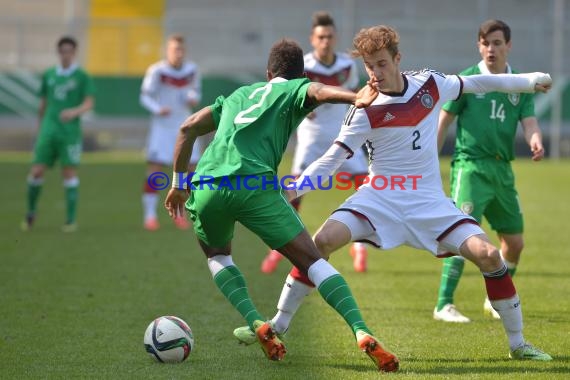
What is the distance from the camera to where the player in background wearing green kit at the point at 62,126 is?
45.2 ft

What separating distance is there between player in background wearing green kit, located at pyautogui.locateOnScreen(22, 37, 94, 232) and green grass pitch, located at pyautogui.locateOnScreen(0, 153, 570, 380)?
1.56ft

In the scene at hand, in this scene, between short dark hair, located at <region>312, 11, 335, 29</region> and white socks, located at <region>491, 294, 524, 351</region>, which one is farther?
short dark hair, located at <region>312, 11, 335, 29</region>

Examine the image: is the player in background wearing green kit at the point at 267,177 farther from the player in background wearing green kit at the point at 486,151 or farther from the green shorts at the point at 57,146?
the green shorts at the point at 57,146

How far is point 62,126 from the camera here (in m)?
13.9

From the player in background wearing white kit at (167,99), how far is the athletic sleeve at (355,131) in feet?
27.0

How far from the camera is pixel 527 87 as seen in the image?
20.9ft

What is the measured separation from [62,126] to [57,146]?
0.28 meters

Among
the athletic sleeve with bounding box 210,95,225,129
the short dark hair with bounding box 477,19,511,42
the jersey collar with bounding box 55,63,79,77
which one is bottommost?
the athletic sleeve with bounding box 210,95,225,129

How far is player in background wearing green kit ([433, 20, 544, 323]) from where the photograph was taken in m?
7.70

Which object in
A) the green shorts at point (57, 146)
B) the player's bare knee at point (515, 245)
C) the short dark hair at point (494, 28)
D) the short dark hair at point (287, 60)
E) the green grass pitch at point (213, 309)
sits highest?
the short dark hair at point (494, 28)

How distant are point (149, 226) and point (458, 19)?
21.7m

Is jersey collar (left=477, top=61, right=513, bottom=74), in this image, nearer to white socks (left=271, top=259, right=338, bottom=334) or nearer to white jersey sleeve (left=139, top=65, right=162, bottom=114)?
white socks (left=271, top=259, right=338, bottom=334)

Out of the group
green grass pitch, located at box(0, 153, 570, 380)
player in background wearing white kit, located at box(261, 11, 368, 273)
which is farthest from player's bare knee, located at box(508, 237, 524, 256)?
player in background wearing white kit, located at box(261, 11, 368, 273)

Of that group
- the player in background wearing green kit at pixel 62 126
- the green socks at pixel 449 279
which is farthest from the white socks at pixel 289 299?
the player in background wearing green kit at pixel 62 126
